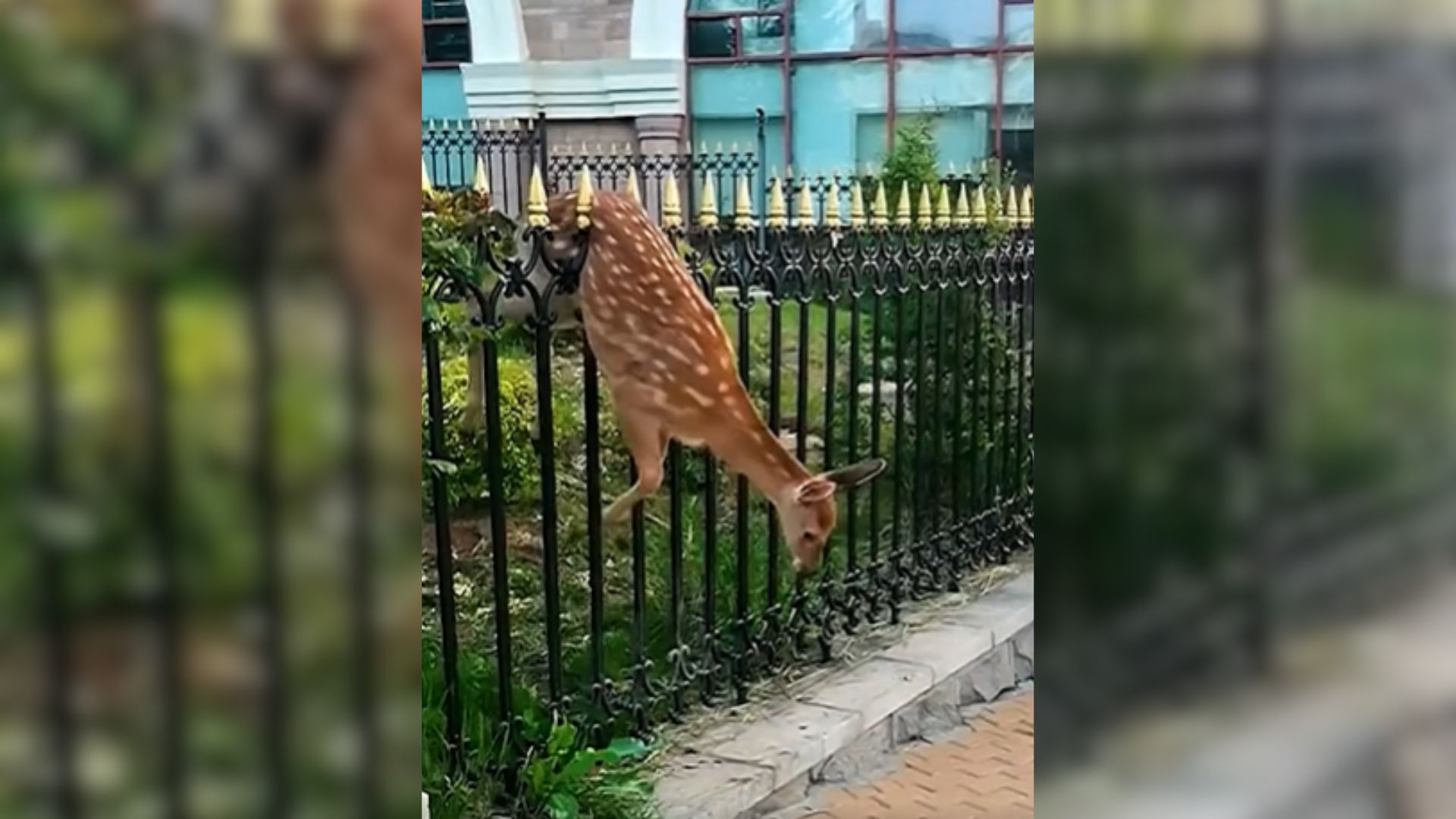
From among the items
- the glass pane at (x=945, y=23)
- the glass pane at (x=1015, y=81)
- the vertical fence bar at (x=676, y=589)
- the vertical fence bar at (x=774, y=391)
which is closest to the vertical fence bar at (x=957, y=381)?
the vertical fence bar at (x=774, y=391)

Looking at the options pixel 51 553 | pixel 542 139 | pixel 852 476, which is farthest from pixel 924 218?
pixel 542 139

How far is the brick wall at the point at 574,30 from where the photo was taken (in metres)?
16.1

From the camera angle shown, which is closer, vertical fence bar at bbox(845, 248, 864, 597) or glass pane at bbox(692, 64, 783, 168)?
vertical fence bar at bbox(845, 248, 864, 597)

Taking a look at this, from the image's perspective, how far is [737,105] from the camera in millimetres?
16234

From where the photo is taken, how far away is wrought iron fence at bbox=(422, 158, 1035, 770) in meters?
3.56

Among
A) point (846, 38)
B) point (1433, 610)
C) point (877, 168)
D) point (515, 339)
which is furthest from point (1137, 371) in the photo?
point (846, 38)

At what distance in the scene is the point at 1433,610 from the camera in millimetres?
1053

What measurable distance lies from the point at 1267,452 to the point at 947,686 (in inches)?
153

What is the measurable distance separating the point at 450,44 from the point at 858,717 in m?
14.0

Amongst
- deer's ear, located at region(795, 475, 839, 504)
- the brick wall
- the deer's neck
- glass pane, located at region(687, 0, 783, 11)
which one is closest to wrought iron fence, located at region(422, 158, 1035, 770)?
the deer's neck

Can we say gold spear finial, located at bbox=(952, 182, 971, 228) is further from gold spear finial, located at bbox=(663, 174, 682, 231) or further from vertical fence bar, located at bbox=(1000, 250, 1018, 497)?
gold spear finial, located at bbox=(663, 174, 682, 231)

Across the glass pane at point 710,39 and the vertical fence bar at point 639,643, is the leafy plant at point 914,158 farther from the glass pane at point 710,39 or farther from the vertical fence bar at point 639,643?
the vertical fence bar at point 639,643

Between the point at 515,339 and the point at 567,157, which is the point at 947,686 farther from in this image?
the point at 567,157

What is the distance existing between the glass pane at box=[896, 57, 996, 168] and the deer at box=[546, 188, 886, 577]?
1174 cm
